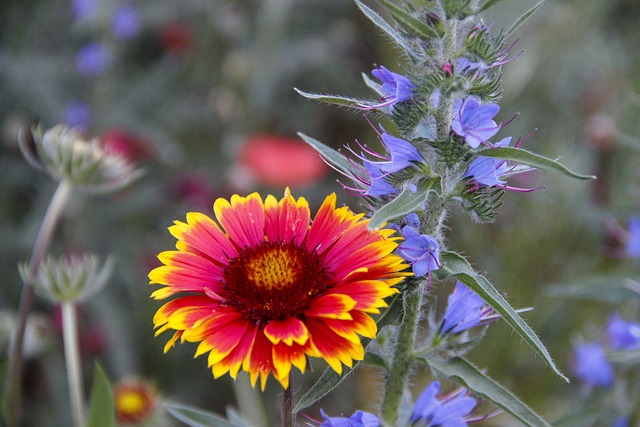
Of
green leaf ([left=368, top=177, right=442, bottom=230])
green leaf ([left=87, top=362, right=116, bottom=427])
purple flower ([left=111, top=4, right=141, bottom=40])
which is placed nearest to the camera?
green leaf ([left=368, top=177, right=442, bottom=230])

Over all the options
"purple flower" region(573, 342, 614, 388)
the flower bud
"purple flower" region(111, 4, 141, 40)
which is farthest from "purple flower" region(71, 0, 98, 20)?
"purple flower" region(573, 342, 614, 388)

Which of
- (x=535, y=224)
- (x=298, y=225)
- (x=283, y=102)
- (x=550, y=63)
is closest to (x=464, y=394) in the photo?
(x=298, y=225)

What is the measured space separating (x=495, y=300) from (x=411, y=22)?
0.90 ft

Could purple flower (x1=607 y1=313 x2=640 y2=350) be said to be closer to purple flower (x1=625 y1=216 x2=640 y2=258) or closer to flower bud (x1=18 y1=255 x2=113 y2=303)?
purple flower (x1=625 y1=216 x2=640 y2=258)

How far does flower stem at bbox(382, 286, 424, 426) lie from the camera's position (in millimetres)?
820

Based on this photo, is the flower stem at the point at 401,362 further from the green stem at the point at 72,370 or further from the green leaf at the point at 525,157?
the green stem at the point at 72,370

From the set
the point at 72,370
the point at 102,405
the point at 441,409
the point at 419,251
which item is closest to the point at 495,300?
the point at 419,251

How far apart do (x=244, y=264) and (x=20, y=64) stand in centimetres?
178

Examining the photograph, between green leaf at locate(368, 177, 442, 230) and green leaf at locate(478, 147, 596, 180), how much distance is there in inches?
2.4

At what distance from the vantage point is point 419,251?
0.77m

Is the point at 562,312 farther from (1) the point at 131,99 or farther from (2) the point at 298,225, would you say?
(1) the point at 131,99

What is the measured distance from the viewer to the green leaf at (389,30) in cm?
75

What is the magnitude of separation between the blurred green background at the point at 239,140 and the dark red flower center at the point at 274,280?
0.70 m

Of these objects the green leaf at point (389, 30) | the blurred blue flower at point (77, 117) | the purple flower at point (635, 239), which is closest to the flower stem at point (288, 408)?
the green leaf at point (389, 30)
